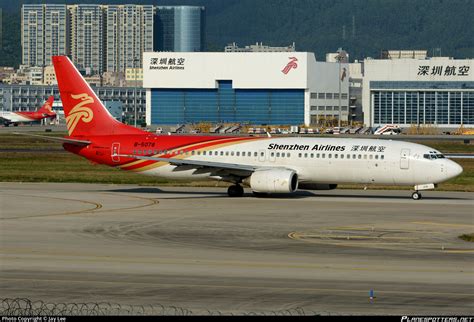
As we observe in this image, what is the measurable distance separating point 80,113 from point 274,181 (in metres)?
14.2

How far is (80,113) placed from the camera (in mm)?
64750

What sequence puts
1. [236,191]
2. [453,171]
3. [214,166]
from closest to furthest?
[453,171] < [214,166] < [236,191]

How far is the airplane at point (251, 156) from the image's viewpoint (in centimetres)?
5872

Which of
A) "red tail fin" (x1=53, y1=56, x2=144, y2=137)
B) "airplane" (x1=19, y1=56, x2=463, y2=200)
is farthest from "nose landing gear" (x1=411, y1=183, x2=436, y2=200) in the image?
"red tail fin" (x1=53, y1=56, x2=144, y2=137)

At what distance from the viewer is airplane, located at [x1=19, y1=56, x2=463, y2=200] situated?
58.7 metres

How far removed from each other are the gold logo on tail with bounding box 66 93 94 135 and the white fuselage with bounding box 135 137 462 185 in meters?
5.90

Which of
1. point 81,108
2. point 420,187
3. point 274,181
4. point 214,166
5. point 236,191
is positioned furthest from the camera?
point 81,108

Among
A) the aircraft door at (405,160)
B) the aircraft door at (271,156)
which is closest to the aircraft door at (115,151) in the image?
the aircraft door at (271,156)

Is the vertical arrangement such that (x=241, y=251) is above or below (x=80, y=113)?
below

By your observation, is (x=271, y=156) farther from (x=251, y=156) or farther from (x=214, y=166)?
(x=214, y=166)

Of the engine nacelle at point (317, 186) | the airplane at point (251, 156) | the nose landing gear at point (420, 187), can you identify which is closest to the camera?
the airplane at point (251, 156)

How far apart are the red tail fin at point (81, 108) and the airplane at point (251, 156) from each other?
2.5 inches

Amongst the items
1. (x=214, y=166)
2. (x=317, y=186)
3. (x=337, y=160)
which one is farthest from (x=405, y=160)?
(x=214, y=166)

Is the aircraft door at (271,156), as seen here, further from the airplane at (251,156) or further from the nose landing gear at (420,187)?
the nose landing gear at (420,187)
